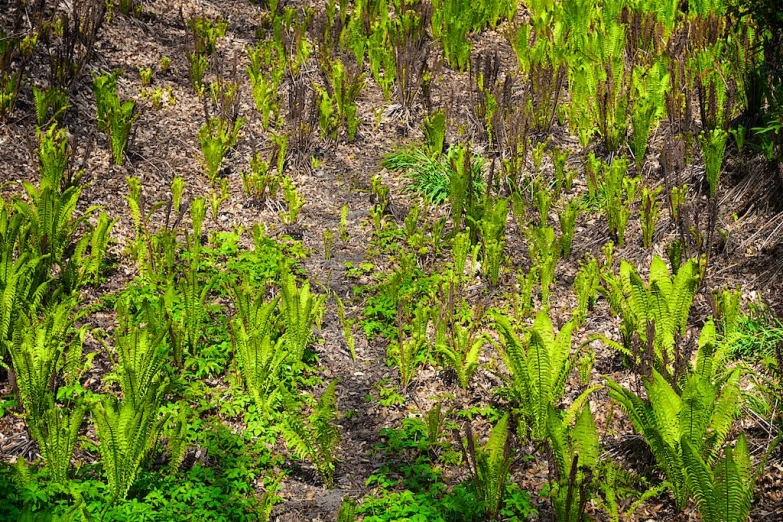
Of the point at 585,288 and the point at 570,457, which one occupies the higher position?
the point at 585,288

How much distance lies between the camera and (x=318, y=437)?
3289mm

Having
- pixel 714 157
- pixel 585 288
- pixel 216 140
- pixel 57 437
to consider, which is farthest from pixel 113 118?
pixel 714 157

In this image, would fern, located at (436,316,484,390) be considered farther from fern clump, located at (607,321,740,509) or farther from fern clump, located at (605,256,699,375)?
fern clump, located at (607,321,740,509)

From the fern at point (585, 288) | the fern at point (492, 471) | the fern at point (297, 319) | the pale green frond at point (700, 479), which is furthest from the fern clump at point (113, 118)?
the pale green frond at point (700, 479)

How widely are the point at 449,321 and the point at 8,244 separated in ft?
8.08

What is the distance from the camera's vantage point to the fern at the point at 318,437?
3281mm

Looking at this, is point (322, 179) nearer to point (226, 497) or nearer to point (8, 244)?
point (8, 244)

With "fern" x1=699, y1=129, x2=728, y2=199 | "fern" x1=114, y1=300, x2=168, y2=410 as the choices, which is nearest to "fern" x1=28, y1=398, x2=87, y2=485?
"fern" x1=114, y1=300, x2=168, y2=410

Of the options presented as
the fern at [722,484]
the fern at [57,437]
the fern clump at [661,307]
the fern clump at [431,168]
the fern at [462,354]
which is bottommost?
the fern at [57,437]

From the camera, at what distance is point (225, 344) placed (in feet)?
13.1

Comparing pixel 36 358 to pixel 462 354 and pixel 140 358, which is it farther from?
pixel 462 354

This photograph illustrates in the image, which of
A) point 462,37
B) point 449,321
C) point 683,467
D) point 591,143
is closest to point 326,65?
point 462,37

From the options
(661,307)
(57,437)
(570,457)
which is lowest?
(57,437)

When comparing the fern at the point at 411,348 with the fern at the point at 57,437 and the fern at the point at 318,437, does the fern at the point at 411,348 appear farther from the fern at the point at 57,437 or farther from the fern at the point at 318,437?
the fern at the point at 57,437
